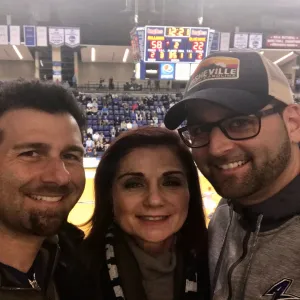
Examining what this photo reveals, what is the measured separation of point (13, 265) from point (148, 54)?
1156 centimetres

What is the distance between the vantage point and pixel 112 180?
1.96 m

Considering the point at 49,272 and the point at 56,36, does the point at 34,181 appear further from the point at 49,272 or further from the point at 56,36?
the point at 56,36

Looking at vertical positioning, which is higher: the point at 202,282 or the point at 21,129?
the point at 21,129

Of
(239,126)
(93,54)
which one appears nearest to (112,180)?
(239,126)

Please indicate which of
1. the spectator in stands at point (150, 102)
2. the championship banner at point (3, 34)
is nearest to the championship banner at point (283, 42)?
the spectator in stands at point (150, 102)

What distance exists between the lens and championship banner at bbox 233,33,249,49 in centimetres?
1546

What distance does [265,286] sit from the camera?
1420 millimetres

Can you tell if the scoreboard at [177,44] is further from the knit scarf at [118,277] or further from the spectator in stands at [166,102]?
the knit scarf at [118,277]

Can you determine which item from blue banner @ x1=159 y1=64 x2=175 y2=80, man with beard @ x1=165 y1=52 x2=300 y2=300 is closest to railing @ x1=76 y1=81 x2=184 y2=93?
blue banner @ x1=159 y1=64 x2=175 y2=80

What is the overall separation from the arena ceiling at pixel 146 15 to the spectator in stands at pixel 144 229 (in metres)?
14.9

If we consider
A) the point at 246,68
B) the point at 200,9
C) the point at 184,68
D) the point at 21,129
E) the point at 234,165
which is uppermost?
the point at 200,9

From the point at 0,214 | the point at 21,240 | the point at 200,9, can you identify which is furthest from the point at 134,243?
the point at 200,9

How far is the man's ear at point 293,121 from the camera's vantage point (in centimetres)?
157

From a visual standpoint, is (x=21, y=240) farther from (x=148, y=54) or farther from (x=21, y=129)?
(x=148, y=54)
